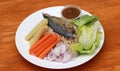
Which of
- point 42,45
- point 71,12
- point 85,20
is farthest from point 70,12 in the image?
point 42,45

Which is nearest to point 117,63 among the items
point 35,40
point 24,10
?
point 35,40

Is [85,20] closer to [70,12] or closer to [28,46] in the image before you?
[70,12]

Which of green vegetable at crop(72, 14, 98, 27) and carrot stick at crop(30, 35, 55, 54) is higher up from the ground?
green vegetable at crop(72, 14, 98, 27)

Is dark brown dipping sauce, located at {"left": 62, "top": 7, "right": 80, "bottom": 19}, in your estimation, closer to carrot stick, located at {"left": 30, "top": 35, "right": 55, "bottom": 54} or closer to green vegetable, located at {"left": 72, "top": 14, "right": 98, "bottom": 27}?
green vegetable, located at {"left": 72, "top": 14, "right": 98, "bottom": 27}

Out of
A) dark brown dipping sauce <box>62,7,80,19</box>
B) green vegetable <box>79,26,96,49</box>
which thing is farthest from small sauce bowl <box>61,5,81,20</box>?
green vegetable <box>79,26,96,49</box>

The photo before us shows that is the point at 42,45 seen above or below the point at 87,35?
below

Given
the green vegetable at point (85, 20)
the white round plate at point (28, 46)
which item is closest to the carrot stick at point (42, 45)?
the white round plate at point (28, 46)

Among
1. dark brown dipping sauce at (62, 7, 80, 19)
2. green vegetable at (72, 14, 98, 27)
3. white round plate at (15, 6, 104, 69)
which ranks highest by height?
green vegetable at (72, 14, 98, 27)
